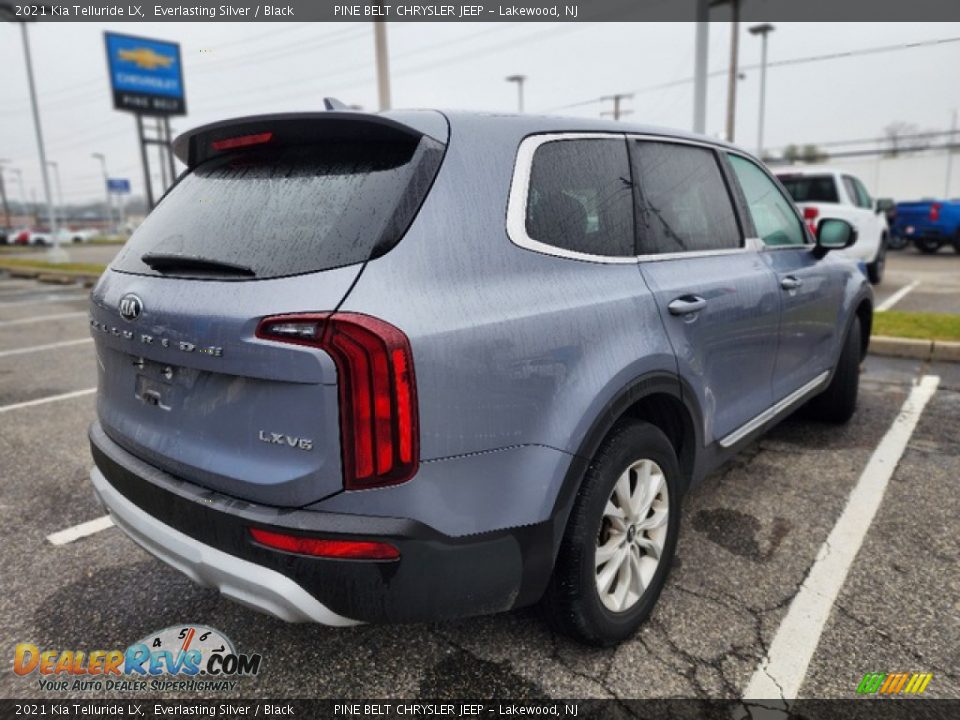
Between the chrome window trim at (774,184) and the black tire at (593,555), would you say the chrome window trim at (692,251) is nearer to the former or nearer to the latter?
the chrome window trim at (774,184)

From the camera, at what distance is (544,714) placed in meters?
1.98

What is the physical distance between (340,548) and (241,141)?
1.33 meters

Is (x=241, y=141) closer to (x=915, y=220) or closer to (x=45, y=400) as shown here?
(x=45, y=400)

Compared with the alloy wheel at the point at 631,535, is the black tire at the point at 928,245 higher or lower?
lower

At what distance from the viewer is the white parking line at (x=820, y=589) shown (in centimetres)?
211

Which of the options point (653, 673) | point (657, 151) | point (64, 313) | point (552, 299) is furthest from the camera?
point (64, 313)

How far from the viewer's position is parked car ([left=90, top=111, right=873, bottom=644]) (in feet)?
5.39

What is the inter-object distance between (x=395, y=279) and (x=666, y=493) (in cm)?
133

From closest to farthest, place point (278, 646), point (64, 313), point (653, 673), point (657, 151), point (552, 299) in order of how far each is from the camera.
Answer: point (552, 299), point (653, 673), point (278, 646), point (657, 151), point (64, 313)

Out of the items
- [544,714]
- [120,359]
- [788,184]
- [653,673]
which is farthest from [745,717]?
[788,184]

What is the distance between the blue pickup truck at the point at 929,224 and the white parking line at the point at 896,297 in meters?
6.69

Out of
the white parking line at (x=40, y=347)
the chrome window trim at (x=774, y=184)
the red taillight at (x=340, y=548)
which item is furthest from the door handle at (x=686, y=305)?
the white parking line at (x=40, y=347)

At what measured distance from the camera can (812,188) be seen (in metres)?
10.7

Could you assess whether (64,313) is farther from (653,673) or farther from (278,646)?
(653,673)
